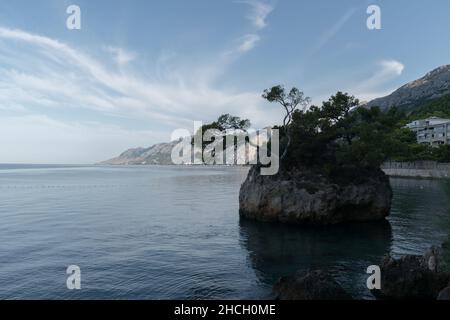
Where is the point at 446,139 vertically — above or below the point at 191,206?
above

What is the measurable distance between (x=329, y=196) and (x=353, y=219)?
571 cm

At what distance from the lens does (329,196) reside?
43.2 meters

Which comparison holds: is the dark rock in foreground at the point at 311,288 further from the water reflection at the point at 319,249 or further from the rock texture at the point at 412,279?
Answer: the rock texture at the point at 412,279

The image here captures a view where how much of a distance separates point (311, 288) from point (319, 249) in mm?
14012

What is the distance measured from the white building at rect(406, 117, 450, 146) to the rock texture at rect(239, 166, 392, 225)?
123 metres

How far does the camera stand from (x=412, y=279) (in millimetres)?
20766

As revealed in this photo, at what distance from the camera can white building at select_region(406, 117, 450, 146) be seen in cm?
15075

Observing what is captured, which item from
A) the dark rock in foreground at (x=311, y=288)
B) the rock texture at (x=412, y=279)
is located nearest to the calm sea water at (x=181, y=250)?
the rock texture at (x=412, y=279)

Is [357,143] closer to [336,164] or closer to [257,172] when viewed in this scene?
[336,164]

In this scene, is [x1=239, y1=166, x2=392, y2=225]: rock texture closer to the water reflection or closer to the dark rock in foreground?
the water reflection

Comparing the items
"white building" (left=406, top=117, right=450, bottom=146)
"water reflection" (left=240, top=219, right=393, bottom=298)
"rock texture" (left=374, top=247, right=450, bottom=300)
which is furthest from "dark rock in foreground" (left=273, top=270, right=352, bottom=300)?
"white building" (left=406, top=117, right=450, bottom=146)

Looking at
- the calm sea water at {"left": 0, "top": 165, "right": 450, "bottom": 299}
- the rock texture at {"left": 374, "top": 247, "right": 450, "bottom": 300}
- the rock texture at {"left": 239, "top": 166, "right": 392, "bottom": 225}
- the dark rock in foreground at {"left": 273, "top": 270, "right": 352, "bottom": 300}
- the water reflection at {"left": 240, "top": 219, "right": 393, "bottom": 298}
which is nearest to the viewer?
the dark rock in foreground at {"left": 273, "top": 270, "right": 352, "bottom": 300}

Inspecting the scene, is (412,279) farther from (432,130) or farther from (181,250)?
(432,130)
